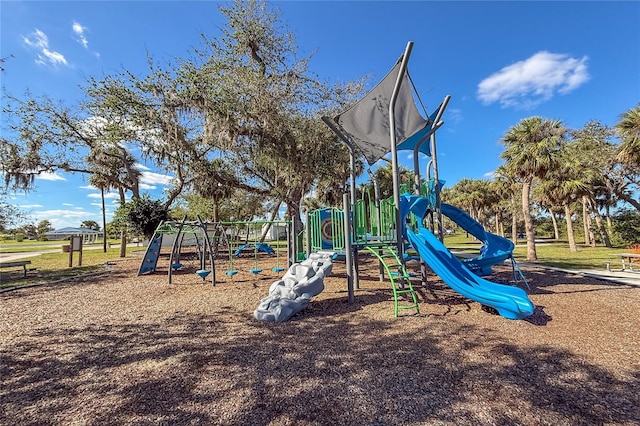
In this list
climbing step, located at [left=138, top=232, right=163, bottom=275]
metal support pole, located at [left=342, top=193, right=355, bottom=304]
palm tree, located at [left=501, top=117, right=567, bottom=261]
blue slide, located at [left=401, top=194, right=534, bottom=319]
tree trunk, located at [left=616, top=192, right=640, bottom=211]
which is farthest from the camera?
tree trunk, located at [left=616, top=192, right=640, bottom=211]

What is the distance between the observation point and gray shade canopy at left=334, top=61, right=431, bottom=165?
25.3 feet

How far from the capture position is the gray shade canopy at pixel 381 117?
7.71m

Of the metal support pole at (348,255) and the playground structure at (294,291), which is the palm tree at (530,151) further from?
the playground structure at (294,291)

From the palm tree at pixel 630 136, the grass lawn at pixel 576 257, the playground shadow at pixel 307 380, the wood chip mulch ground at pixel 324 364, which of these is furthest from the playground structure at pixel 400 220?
the palm tree at pixel 630 136

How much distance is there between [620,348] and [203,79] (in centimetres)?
1322

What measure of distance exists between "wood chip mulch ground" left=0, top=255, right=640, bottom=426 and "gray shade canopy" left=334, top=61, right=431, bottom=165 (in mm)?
4576

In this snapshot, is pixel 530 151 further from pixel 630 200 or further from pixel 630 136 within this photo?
pixel 630 200

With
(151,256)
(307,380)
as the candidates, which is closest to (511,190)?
(151,256)

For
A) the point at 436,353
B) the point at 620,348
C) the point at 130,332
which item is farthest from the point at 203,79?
the point at 620,348

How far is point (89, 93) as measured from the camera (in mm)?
11438

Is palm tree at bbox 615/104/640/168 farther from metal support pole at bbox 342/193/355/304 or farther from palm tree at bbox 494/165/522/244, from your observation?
metal support pole at bbox 342/193/355/304

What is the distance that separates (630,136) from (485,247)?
13.2 meters

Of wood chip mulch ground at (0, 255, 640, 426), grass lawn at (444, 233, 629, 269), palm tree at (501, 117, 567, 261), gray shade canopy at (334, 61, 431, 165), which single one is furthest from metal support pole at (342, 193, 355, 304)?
palm tree at (501, 117, 567, 261)

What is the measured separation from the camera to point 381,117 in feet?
26.6
